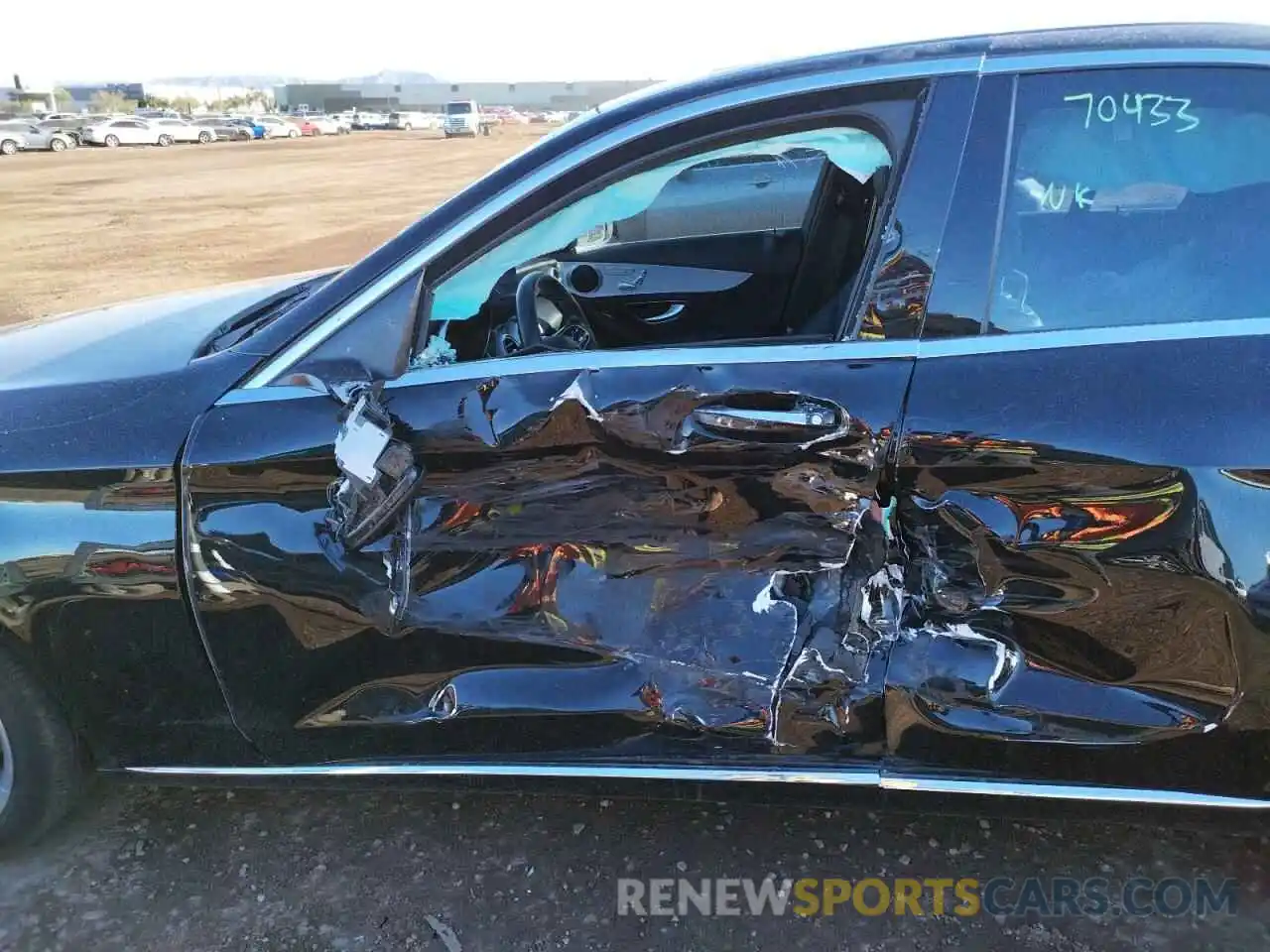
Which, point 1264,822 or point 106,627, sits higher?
point 106,627

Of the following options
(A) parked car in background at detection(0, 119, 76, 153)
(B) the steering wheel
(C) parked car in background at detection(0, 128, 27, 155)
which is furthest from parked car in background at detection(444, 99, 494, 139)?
(B) the steering wheel

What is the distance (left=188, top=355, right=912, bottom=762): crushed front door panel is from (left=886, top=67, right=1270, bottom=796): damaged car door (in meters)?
0.20

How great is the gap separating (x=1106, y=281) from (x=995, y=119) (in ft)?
1.23

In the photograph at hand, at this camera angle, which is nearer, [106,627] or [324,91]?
[106,627]

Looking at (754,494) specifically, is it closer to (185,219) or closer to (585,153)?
(585,153)

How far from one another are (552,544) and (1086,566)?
1042mm

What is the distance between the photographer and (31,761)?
85.4 inches

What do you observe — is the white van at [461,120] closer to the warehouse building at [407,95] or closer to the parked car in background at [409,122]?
the parked car in background at [409,122]

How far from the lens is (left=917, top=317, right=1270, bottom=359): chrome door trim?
5.69 feet

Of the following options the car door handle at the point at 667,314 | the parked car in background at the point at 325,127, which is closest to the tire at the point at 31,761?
the car door handle at the point at 667,314

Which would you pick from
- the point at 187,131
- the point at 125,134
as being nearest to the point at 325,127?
the point at 187,131

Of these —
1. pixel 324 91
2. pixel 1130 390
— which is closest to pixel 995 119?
pixel 1130 390

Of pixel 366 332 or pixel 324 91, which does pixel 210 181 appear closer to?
pixel 366 332

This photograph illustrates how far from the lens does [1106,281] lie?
180 centimetres
